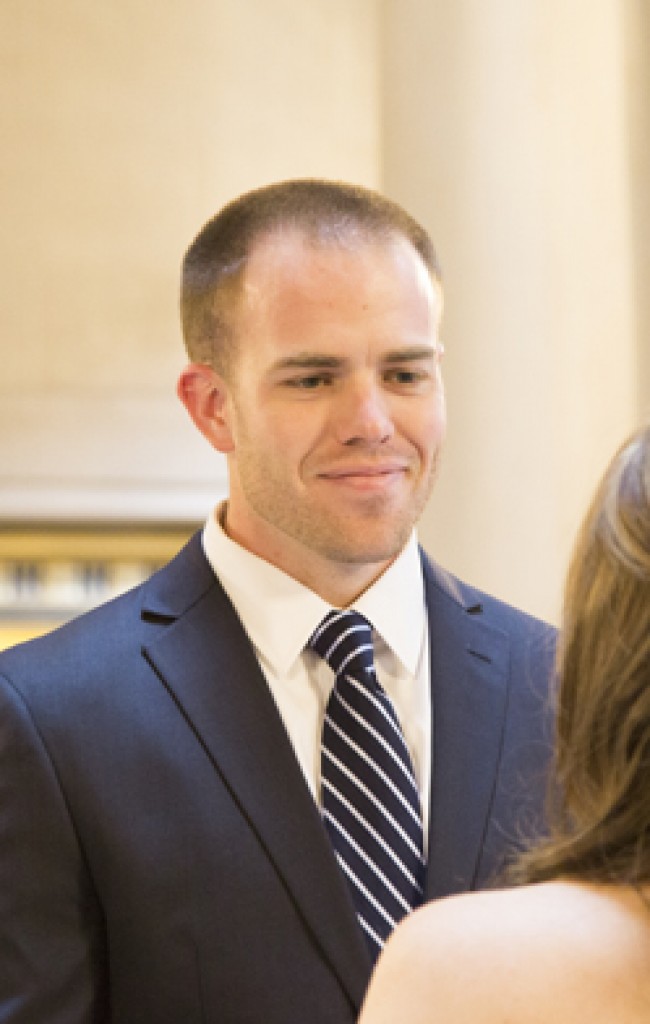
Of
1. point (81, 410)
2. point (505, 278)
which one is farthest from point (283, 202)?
point (81, 410)

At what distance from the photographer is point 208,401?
99.0 inches

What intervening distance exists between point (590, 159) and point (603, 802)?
2.84m

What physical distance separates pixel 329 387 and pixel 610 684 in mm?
1051

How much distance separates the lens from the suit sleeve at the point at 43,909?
7.02 ft

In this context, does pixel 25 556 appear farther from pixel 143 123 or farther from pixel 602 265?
pixel 602 265

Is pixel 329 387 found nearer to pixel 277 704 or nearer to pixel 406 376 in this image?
pixel 406 376

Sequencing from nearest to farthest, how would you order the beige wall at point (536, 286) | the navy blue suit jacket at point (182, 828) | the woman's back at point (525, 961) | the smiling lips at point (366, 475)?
the woman's back at point (525, 961), the navy blue suit jacket at point (182, 828), the smiling lips at point (366, 475), the beige wall at point (536, 286)

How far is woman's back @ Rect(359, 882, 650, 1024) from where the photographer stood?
4.20 feet

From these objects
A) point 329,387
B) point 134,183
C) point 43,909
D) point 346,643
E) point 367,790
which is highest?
point 134,183

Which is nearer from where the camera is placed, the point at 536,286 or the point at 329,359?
the point at 329,359

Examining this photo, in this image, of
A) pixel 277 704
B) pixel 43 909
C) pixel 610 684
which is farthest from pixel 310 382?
pixel 610 684

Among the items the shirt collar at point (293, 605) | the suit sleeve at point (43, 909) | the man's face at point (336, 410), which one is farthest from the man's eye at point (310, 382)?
the suit sleeve at point (43, 909)

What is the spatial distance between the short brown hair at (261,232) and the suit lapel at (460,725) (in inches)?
18.4

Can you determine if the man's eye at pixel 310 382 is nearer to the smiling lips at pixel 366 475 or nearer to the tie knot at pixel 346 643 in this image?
the smiling lips at pixel 366 475
